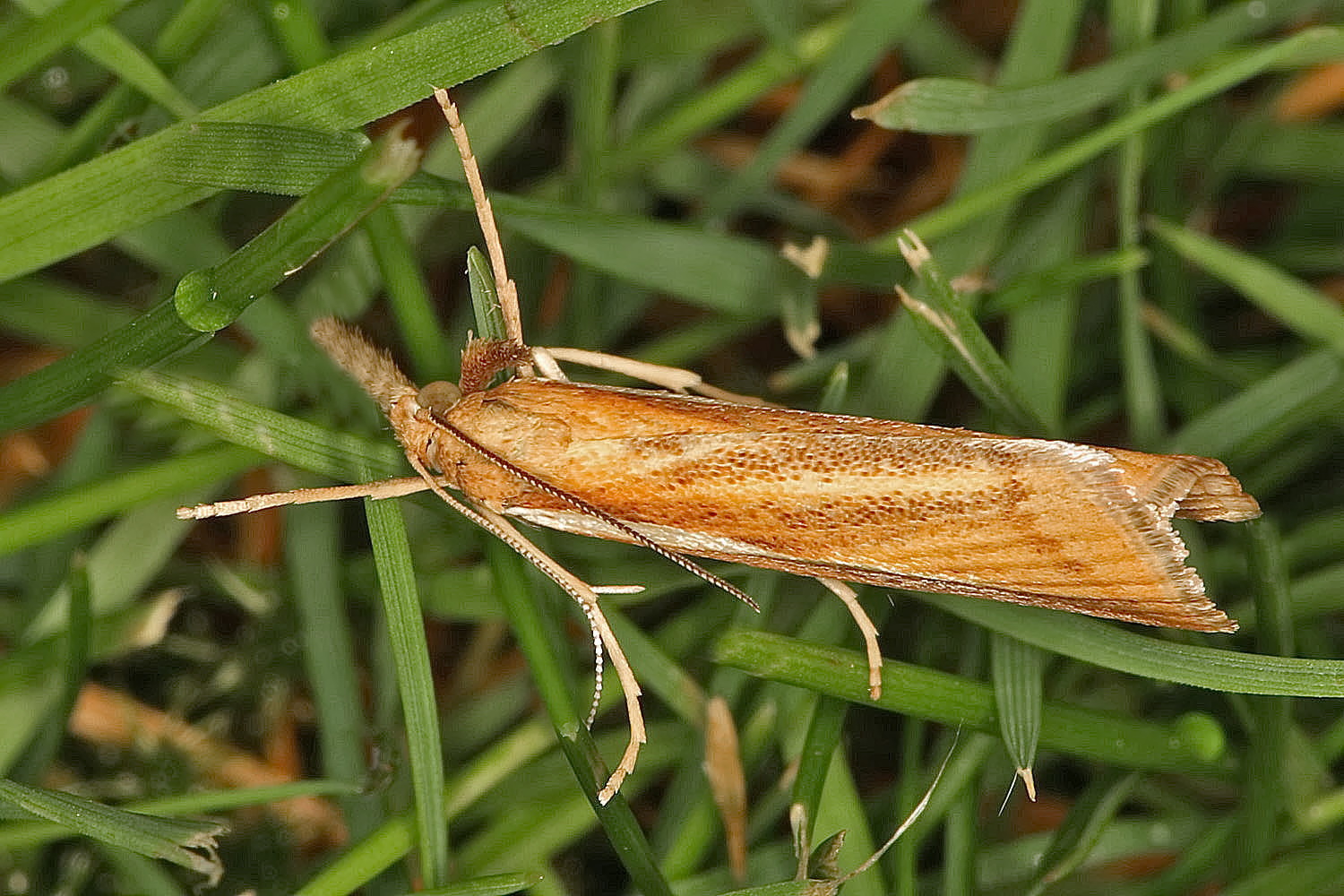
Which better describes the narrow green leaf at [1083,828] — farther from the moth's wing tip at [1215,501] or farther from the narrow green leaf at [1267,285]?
the narrow green leaf at [1267,285]

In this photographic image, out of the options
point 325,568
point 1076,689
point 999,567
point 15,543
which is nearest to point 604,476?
point 999,567

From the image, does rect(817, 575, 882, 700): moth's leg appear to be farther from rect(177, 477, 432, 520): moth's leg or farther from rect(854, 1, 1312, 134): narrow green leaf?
rect(854, 1, 1312, 134): narrow green leaf

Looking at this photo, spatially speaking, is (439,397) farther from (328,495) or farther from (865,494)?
(865,494)

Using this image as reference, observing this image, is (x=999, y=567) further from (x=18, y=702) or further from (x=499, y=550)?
(x=18, y=702)

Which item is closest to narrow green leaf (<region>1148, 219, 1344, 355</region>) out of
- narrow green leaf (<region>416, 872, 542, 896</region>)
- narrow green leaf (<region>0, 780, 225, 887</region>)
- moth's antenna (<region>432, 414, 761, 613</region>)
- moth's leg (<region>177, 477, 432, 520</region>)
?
moth's antenna (<region>432, 414, 761, 613</region>)

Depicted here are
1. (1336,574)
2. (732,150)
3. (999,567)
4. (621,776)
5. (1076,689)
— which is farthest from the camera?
(732,150)

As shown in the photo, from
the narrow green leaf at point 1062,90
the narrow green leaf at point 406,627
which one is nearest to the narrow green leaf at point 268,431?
the narrow green leaf at point 406,627
